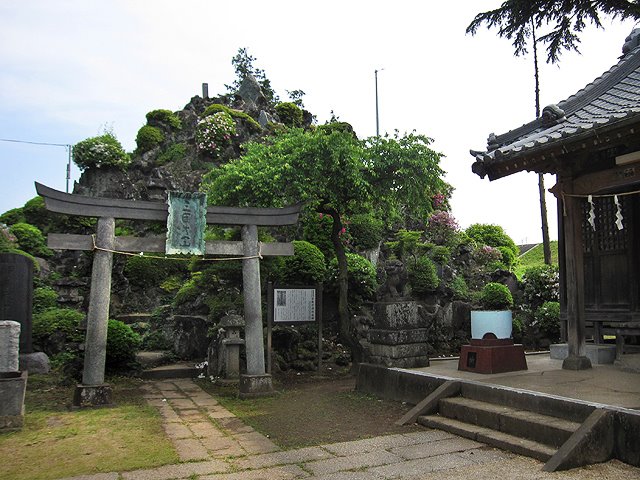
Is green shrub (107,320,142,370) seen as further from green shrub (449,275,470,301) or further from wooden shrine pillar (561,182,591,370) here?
green shrub (449,275,470,301)

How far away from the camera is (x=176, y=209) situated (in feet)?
31.5

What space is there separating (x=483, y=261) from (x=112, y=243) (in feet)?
49.7

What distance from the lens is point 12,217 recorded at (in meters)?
21.4

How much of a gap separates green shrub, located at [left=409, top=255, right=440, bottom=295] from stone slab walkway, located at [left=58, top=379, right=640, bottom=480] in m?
9.43

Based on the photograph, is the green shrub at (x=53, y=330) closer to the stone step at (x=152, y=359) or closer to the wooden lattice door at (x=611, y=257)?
the stone step at (x=152, y=359)

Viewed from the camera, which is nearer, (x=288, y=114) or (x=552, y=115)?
(x=552, y=115)

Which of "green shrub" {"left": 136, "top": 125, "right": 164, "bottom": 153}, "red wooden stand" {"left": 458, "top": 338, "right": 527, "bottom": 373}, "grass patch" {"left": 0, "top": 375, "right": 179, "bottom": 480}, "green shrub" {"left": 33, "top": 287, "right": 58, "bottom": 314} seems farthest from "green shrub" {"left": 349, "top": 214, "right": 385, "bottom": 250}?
"green shrub" {"left": 136, "top": 125, "right": 164, "bottom": 153}

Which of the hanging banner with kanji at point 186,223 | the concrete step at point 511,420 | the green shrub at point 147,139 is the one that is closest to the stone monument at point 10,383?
the hanging banner with kanji at point 186,223

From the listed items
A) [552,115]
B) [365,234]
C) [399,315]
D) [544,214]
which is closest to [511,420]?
[399,315]

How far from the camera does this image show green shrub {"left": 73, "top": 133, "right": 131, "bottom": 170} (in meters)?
23.9

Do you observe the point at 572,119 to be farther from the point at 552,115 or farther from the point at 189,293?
the point at 189,293

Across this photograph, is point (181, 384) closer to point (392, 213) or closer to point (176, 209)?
point (176, 209)

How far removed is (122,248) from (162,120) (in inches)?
819

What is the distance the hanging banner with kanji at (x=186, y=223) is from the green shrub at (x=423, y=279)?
819 centimetres
